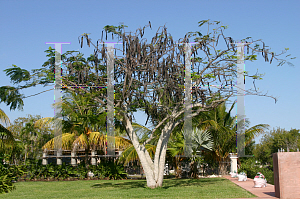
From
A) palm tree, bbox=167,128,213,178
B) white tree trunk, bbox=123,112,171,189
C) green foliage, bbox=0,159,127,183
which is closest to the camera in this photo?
white tree trunk, bbox=123,112,171,189

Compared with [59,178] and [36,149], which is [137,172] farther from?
[36,149]

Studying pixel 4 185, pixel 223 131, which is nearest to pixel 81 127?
pixel 4 185

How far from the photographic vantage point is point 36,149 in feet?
114

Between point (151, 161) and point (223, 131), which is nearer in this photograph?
point (151, 161)

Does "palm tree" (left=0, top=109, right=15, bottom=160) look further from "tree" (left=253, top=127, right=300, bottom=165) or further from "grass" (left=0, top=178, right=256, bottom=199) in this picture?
"tree" (left=253, top=127, right=300, bottom=165)

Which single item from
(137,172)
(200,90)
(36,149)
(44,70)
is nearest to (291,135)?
(137,172)

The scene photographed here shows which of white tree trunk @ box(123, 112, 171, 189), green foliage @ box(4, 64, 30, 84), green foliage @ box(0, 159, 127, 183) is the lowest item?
green foliage @ box(0, 159, 127, 183)

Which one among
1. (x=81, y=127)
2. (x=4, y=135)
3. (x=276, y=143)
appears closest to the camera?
(x=4, y=135)

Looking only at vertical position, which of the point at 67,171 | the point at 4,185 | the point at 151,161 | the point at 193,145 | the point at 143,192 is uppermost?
the point at 193,145

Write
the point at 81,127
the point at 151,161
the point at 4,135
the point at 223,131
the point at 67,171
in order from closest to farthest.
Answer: the point at 151,161, the point at 4,135, the point at 223,131, the point at 81,127, the point at 67,171

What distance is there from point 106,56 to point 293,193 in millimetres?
8744

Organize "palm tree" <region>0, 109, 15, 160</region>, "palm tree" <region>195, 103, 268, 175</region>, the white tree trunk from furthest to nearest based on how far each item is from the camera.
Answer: "palm tree" <region>195, 103, 268, 175</region> < "palm tree" <region>0, 109, 15, 160</region> < the white tree trunk

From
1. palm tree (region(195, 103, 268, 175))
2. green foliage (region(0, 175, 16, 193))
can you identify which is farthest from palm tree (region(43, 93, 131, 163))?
green foliage (region(0, 175, 16, 193))

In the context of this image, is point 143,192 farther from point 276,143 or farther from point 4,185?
point 276,143
